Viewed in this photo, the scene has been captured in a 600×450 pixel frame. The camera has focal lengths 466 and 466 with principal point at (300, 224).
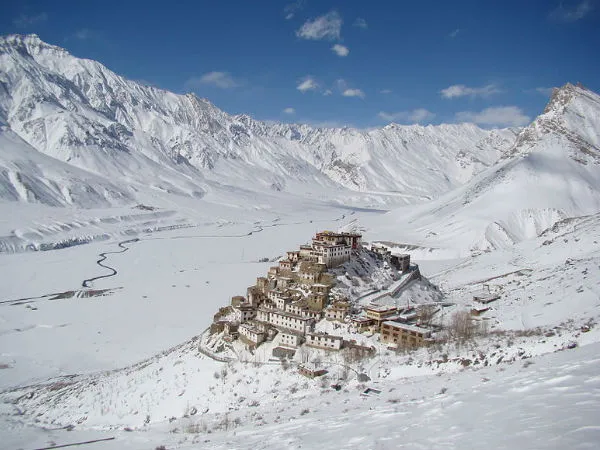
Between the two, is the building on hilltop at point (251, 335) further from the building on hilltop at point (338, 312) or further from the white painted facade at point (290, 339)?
the building on hilltop at point (338, 312)

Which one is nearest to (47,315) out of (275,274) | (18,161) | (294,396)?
(275,274)

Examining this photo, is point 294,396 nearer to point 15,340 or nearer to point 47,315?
point 15,340

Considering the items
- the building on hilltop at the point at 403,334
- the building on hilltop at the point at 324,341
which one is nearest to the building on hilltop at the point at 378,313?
the building on hilltop at the point at 403,334

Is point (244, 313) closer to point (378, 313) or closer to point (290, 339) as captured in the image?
point (290, 339)

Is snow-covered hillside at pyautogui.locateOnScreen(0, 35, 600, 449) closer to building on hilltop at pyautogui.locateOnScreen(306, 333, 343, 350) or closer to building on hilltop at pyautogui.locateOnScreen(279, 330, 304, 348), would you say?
building on hilltop at pyautogui.locateOnScreen(306, 333, 343, 350)

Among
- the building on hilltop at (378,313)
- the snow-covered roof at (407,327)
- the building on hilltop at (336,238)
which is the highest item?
the building on hilltop at (336,238)

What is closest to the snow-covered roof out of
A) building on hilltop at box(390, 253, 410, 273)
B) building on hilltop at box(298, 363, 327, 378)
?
building on hilltop at box(298, 363, 327, 378)

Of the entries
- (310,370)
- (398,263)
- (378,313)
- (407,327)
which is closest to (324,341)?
(310,370)

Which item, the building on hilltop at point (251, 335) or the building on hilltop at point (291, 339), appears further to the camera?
the building on hilltop at point (251, 335)
